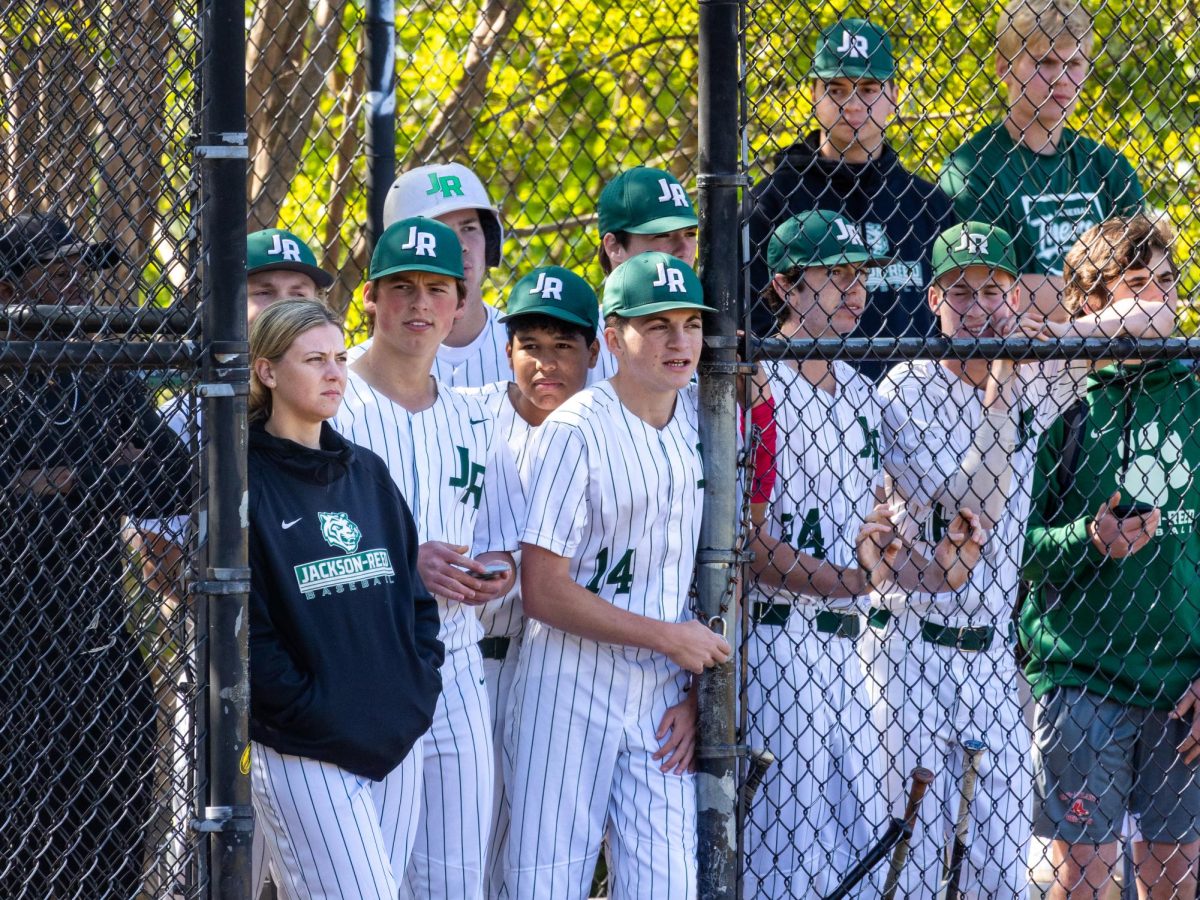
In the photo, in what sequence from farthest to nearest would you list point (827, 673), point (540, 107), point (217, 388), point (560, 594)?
1. point (540, 107)
2. point (827, 673)
3. point (560, 594)
4. point (217, 388)

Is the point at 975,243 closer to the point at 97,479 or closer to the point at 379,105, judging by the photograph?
the point at 379,105

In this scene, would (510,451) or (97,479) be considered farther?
(510,451)

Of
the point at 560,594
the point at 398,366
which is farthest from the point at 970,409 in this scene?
the point at 398,366

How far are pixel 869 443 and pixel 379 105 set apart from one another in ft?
5.82

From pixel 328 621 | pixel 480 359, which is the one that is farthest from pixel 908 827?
pixel 480 359

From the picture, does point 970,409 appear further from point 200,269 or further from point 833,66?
point 200,269

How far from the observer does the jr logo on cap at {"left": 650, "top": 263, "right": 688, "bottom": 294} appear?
3.47 m

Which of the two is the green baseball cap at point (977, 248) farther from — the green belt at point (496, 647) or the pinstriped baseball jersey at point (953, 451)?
the green belt at point (496, 647)

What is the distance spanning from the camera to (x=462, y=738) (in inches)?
139

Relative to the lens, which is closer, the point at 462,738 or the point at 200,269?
the point at 200,269

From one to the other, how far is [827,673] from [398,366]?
4.56 feet

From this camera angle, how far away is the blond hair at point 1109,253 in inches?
160

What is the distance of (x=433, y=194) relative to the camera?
13.9ft

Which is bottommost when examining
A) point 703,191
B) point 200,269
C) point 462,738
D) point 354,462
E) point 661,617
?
point 462,738
